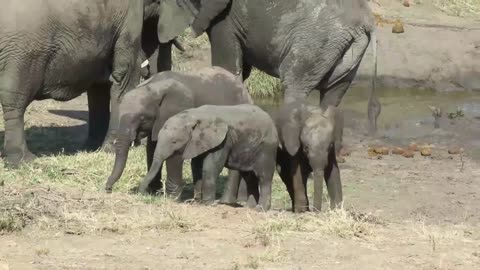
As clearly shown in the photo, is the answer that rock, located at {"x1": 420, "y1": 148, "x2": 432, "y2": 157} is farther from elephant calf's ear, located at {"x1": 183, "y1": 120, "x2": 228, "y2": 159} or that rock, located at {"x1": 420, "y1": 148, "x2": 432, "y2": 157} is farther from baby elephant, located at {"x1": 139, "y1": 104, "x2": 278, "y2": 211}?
elephant calf's ear, located at {"x1": 183, "y1": 120, "x2": 228, "y2": 159}

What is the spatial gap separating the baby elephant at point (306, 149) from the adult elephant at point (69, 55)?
289cm

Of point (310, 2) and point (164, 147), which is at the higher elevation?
point (310, 2)

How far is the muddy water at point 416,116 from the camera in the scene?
16.3m

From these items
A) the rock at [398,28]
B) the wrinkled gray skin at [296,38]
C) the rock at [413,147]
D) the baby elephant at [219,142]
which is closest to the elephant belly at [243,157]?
the baby elephant at [219,142]

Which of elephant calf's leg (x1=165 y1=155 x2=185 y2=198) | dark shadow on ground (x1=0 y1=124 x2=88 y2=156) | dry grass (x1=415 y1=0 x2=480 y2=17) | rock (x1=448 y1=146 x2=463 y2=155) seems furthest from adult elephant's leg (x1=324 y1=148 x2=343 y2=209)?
dry grass (x1=415 y1=0 x2=480 y2=17)

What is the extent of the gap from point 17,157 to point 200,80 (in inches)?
91.5

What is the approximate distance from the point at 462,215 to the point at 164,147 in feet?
10.5

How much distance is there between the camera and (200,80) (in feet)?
37.2

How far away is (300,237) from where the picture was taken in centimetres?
901

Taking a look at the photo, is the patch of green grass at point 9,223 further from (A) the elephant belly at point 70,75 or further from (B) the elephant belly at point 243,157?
(A) the elephant belly at point 70,75

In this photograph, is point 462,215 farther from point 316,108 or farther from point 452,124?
point 452,124

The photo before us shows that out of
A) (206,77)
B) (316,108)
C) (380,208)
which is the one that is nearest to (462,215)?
(380,208)

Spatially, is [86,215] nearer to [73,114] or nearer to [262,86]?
[73,114]

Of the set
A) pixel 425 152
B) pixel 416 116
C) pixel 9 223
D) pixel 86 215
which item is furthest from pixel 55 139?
pixel 9 223
